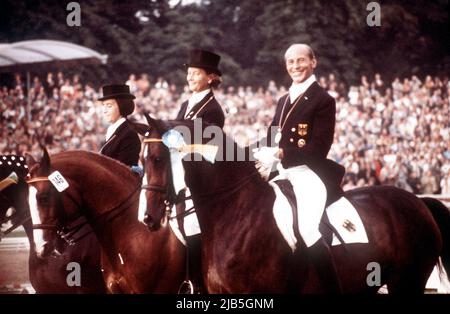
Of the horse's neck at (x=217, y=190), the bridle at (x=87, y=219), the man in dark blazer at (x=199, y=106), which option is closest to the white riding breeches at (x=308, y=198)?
the horse's neck at (x=217, y=190)

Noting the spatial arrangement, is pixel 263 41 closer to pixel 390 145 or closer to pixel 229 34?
pixel 229 34

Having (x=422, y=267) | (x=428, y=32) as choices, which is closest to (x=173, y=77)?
(x=428, y=32)

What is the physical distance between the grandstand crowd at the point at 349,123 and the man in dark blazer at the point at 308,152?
310 inches

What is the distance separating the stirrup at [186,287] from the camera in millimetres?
5437

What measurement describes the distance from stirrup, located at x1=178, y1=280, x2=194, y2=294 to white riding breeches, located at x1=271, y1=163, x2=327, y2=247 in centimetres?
93

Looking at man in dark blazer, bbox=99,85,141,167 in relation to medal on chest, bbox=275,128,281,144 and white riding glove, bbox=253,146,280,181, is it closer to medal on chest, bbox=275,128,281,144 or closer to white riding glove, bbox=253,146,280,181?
medal on chest, bbox=275,128,281,144

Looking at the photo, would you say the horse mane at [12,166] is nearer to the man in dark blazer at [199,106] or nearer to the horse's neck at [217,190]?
the man in dark blazer at [199,106]

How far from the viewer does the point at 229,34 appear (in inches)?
723

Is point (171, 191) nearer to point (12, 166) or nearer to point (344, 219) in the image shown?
point (344, 219)

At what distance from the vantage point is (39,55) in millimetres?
14039

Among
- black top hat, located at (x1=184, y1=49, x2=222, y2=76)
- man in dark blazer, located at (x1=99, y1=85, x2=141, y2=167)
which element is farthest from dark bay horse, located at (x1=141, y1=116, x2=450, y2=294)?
man in dark blazer, located at (x1=99, y1=85, x2=141, y2=167)

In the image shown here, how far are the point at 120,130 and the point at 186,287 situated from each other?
1728 millimetres

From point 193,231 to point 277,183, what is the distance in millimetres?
734
